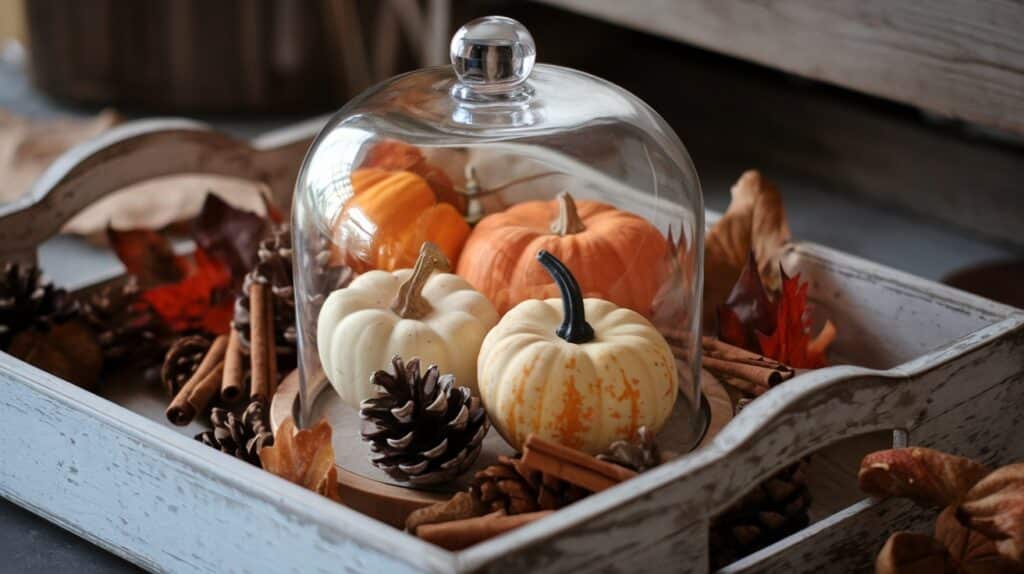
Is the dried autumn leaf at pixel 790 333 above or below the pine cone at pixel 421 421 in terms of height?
below

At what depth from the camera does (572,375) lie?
3.05ft

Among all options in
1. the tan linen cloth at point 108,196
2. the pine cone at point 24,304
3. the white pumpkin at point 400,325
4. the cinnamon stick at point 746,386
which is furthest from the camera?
the tan linen cloth at point 108,196

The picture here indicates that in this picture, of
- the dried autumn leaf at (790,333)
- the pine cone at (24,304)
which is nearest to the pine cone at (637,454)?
the dried autumn leaf at (790,333)

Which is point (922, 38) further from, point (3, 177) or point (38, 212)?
point (3, 177)

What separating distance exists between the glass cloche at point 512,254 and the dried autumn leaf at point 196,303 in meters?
0.21

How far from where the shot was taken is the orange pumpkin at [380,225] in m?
1.08

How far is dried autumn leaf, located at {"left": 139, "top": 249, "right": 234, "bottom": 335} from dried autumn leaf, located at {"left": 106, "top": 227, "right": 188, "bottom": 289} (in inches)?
1.9

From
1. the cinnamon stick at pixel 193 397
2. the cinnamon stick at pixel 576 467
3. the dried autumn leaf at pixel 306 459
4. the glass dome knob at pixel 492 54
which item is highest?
the glass dome knob at pixel 492 54

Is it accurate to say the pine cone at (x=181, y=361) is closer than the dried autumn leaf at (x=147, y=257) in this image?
Yes

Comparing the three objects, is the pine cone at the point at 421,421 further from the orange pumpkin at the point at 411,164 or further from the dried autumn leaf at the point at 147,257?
the dried autumn leaf at the point at 147,257

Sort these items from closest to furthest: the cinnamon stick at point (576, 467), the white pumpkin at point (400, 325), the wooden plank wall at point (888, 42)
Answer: the cinnamon stick at point (576, 467), the white pumpkin at point (400, 325), the wooden plank wall at point (888, 42)

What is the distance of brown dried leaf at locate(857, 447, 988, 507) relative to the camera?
89cm

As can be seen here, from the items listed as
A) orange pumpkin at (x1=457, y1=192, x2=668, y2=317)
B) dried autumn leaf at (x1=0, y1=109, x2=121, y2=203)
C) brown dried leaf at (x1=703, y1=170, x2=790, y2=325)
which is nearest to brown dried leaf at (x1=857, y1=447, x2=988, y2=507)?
orange pumpkin at (x1=457, y1=192, x2=668, y2=317)

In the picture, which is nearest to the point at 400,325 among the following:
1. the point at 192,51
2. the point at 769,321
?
the point at 769,321
